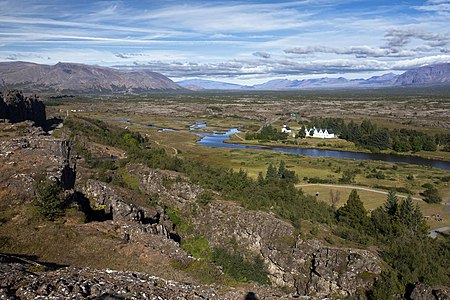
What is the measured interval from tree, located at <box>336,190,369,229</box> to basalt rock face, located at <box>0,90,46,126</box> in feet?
155

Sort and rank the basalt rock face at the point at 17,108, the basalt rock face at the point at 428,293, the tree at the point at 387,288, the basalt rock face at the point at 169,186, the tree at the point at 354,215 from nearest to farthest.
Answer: the basalt rock face at the point at 428,293
the tree at the point at 387,288
the basalt rock face at the point at 169,186
the tree at the point at 354,215
the basalt rock face at the point at 17,108

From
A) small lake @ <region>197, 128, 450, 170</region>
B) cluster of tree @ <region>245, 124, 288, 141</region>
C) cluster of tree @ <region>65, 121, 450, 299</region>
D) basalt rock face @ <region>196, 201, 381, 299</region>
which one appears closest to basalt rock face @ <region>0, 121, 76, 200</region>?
cluster of tree @ <region>65, 121, 450, 299</region>

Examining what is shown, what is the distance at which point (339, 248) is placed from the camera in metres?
29.1

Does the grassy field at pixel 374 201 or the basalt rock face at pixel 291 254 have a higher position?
the basalt rock face at pixel 291 254

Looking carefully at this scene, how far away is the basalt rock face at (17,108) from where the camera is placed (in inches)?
2422

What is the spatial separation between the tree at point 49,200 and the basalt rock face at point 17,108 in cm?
4068

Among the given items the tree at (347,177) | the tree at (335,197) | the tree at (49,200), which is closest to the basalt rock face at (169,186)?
the tree at (49,200)

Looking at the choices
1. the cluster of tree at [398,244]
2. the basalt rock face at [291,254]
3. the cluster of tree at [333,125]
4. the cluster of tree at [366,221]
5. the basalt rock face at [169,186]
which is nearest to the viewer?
the cluster of tree at [398,244]

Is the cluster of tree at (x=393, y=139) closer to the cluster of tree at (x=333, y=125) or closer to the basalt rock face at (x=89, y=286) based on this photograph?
the cluster of tree at (x=333, y=125)

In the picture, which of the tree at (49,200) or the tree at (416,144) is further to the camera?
the tree at (416,144)

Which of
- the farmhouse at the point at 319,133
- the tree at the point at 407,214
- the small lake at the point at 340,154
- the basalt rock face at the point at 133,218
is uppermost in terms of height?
the basalt rock face at the point at 133,218

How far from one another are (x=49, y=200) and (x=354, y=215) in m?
29.6

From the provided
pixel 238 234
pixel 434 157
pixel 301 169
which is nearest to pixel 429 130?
pixel 434 157

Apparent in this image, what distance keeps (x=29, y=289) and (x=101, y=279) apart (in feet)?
8.58
